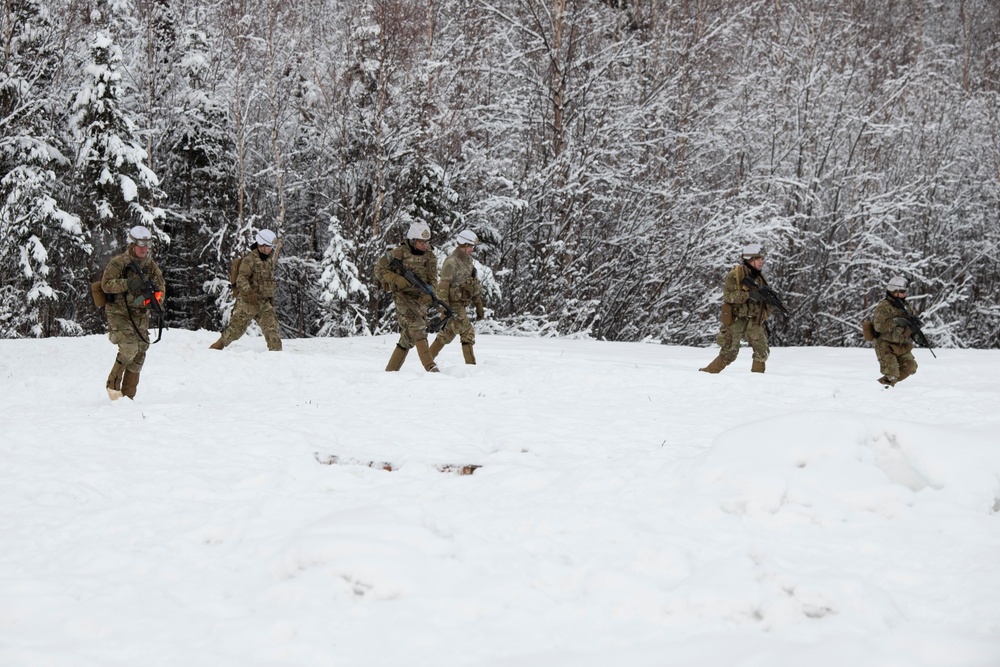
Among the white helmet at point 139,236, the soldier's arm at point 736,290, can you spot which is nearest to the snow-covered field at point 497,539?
the white helmet at point 139,236

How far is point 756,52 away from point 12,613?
22.7m

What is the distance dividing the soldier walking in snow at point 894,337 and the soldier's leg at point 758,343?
130 centimetres

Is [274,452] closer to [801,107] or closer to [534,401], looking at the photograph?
[534,401]

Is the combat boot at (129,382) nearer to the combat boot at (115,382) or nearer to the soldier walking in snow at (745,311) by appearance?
the combat boot at (115,382)

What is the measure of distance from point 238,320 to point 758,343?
6.84 meters

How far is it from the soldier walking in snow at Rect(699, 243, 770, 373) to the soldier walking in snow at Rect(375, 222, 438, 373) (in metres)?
3.37

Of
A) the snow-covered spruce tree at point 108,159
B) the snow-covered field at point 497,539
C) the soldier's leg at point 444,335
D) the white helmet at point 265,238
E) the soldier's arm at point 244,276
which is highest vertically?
the snow-covered spruce tree at point 108,159

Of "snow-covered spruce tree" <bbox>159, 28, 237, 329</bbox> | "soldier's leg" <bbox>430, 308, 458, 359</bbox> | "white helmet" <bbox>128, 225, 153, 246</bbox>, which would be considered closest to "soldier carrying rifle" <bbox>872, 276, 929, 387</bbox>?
"soldier's leg" <bbox>430, 308, 458, 359</bbox>

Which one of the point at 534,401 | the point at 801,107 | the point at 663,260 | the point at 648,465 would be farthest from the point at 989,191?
the point at 648,465

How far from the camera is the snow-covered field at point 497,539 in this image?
118 inches

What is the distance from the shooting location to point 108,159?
17.8 meters

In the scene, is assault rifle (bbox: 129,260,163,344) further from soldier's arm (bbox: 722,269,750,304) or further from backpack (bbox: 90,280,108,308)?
soldier's arm (bbox: 722,269,750,304)

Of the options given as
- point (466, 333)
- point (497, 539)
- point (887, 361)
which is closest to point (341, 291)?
A: point (466, 333)

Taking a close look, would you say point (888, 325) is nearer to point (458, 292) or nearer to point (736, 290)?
point (736, 290)
